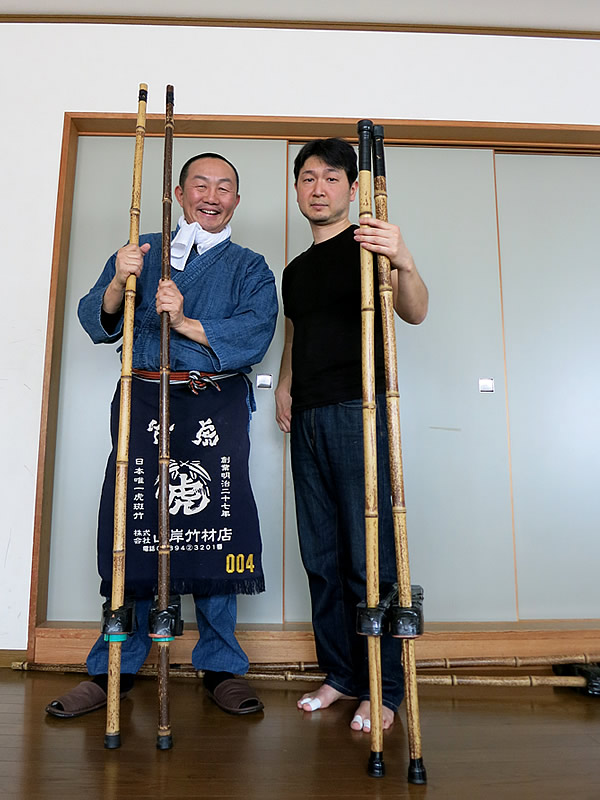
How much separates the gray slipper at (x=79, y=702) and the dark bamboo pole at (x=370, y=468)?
79 cm

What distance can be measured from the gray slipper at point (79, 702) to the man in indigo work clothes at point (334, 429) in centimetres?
55

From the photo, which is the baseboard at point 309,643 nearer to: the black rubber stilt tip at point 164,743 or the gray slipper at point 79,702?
the gray slipper at point 79,702

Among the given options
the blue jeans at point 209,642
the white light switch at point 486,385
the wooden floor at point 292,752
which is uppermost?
the white light switch at point 486,385

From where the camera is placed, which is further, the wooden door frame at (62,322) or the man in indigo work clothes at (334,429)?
the wooden door frame at (62,322)

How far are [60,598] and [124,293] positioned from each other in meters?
1.32

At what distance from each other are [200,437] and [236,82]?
1598 millimetres

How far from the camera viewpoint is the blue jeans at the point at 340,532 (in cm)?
165

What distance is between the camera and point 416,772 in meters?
1.25

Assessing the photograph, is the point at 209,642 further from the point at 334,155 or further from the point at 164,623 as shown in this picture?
the point at 334,155

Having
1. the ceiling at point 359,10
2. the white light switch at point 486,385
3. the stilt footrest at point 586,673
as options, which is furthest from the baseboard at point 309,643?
the ceiling at point 359,10

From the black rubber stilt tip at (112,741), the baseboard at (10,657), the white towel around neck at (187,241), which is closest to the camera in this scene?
the black rubber stilt tip at (112,741)

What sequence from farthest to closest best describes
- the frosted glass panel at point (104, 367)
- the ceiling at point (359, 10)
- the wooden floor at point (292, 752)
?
1. the ceiling at point (359, 10)
2. the frosted glass panel at point (104, 367)
3. the wooden floor at point (292, 752)

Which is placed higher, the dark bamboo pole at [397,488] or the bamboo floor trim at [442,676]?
the dark bamboo pole at [397,488]

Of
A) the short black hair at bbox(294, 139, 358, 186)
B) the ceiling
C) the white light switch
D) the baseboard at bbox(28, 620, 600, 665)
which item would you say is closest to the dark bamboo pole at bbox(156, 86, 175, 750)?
the short black hair at bbox(294, 139, 358, 186)
